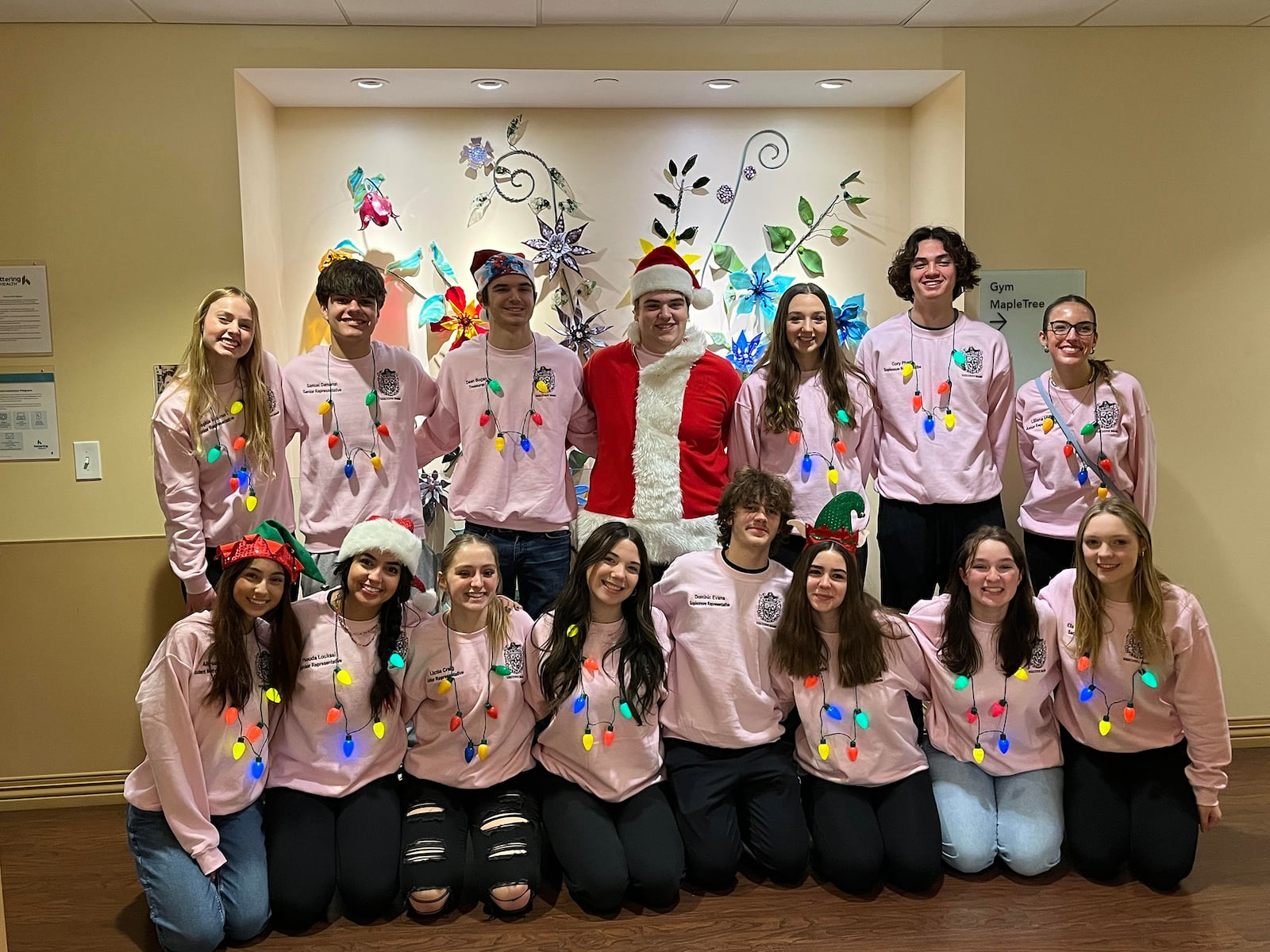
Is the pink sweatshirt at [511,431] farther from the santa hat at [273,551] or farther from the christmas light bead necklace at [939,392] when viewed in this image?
the christmas light bead necklace at [939,392]

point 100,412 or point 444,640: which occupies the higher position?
point 100,412

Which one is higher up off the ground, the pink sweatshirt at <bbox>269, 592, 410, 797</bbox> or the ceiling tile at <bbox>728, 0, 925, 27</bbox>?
the ceiling tile at <bbox>728, 0, 925, 27</bbox>

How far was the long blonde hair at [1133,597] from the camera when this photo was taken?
274 centimetres

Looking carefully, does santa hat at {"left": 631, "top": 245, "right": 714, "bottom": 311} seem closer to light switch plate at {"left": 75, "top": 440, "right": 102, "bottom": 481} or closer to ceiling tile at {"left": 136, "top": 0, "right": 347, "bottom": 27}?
ceiling tile at {"left": 136, "top": 0, "right": 347, "bottom": 27}

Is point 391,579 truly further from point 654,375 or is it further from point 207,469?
point 654,375

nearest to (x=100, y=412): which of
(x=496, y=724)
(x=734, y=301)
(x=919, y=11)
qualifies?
(x=496, y=724)

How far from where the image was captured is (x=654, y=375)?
3.13 metres

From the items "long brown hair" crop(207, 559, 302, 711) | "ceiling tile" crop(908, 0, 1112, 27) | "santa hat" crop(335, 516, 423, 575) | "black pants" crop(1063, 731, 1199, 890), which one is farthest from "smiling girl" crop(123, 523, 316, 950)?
"ceiling tile" crop(908, 0, 1112, 27)

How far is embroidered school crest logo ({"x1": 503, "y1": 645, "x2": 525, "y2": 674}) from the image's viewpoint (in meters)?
2.79

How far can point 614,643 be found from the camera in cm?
282

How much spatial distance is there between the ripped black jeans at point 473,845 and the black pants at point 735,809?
1.32 ft

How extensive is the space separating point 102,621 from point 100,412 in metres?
0.70

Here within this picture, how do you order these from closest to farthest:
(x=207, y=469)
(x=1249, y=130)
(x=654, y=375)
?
1. (x=207, y=469)
2. (x=654, y=375)
3. (x=1249, y=130)

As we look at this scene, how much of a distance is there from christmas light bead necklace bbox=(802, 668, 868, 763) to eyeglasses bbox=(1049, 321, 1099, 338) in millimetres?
1254
